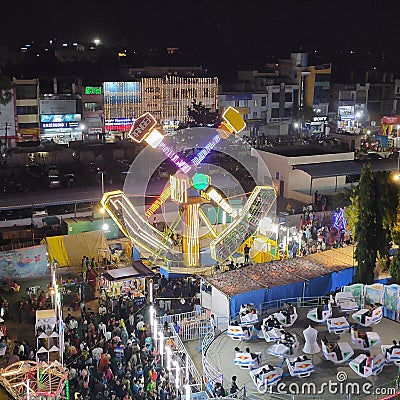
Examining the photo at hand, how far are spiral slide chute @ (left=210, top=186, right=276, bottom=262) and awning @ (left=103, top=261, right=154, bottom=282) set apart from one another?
2.19 m

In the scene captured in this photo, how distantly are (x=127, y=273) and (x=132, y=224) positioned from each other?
1478 mm

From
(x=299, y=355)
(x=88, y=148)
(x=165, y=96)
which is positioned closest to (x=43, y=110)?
(x=88, y=148)

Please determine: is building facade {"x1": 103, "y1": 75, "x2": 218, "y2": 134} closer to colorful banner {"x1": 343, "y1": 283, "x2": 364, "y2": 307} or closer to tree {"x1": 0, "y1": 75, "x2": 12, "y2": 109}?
tree {"x1": 0, "y1": 75, "x2": 12, "y2": 109}

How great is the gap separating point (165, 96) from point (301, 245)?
2927 cm

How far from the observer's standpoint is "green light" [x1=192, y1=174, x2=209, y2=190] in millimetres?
18734

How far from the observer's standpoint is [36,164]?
117ft

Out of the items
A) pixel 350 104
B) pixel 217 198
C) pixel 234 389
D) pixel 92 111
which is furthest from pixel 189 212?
pixel 350 104

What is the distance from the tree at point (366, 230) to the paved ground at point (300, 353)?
220 centimetres

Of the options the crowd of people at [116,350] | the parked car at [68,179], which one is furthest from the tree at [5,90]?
the crowd of people at [116,350]

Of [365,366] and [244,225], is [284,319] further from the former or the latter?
[244,225]

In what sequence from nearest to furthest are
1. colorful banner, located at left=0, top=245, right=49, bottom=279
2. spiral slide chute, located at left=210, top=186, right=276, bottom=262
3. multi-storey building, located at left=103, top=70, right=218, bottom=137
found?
spiral slide chute, located at left=210, top=186, right=276, bottom=262 < colorful banner, located at left=0, top=245, right=49, bottom=279 < multi-storey building, located at left=103, top=70, right=218, bottom=137

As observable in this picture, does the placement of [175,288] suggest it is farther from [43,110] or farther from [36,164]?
[43,110]

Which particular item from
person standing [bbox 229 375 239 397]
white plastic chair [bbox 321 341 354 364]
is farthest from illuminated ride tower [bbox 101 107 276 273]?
person standing [bbox 229 375 239 397]

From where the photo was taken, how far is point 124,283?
17844mm
